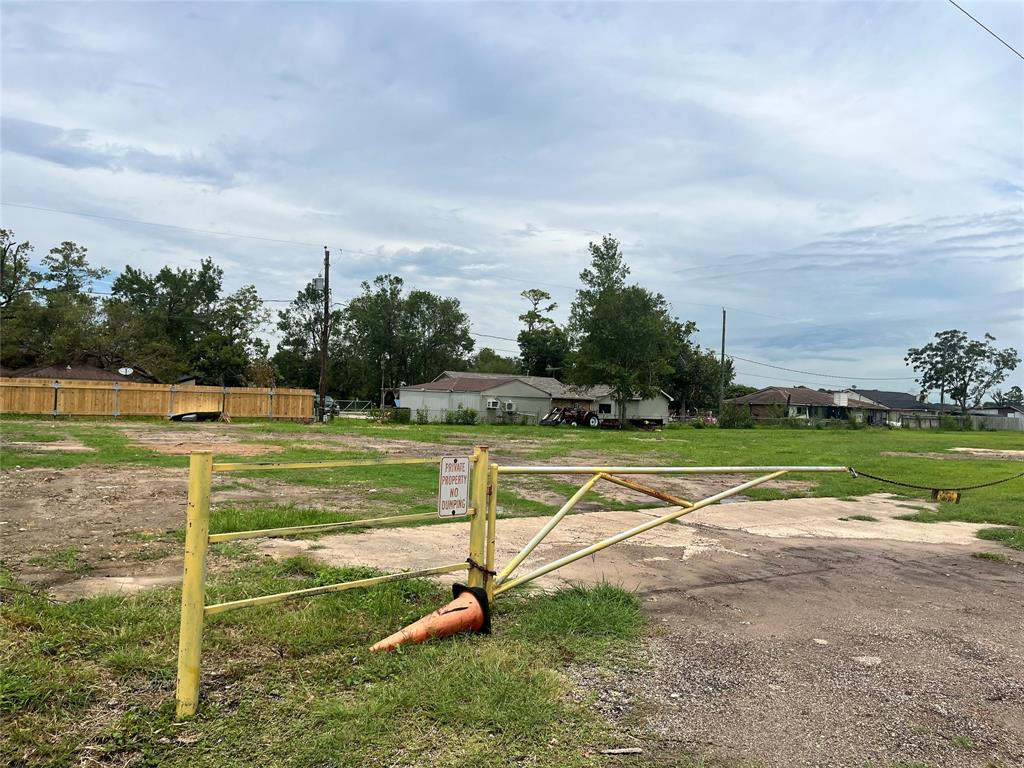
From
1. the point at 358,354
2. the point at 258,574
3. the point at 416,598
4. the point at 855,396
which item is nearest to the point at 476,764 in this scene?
the point at 416,598

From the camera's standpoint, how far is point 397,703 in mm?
3383

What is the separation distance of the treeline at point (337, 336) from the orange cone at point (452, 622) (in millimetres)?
45171

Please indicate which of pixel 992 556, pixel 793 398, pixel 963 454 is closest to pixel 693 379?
pixel 793 398

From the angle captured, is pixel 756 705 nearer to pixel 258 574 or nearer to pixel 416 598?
pixel 416 598

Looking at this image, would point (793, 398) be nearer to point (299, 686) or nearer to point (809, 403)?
point (809, 403)

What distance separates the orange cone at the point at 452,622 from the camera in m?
4.14

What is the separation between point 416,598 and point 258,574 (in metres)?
1.34

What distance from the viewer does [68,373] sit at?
149 feet

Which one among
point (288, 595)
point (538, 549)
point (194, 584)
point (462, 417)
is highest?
point (194, 584)

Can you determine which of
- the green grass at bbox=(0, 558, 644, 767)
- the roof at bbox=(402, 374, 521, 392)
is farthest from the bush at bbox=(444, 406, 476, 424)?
the green grass at bbox=(0, 558, 644, 767)

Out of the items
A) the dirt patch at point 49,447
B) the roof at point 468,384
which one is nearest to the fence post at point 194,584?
the dirt patch at point 49,447

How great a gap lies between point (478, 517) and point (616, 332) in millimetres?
45814

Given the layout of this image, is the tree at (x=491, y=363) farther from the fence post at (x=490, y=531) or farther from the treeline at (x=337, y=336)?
the fence post at (x=490, y=531)

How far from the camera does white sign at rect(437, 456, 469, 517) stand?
14.5ft
